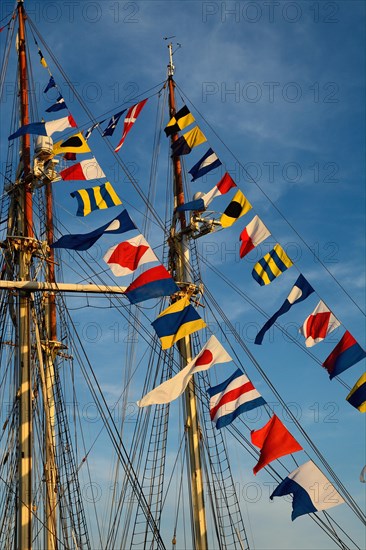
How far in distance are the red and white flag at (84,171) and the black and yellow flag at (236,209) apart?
4.75 m

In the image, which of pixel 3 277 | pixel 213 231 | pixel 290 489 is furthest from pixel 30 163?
pixel 290 489

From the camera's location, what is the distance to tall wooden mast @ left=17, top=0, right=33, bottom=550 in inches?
1051

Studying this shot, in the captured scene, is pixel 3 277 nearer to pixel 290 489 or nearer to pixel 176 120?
pixel 176 120

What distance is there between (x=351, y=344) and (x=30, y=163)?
15686 millimetres

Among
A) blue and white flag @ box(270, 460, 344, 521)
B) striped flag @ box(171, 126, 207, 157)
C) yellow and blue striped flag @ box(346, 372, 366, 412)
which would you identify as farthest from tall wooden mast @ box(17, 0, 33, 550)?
yellow and blue striped flag @ box(346, 372, 366, 412)

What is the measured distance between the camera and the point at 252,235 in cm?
2870

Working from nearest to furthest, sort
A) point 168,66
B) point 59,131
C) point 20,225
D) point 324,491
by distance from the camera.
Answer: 1. point 324,491
2. point 59,131
3. point 20,225
4. point 168,66

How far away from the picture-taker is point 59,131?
30.5m

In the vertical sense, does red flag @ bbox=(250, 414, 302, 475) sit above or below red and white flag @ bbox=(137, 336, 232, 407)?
below

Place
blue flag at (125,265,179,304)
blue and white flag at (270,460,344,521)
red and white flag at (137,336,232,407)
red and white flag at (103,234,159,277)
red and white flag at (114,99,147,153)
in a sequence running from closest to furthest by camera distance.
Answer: blue and white flag at (270,460,344,521) → red and white flag at (137,336,232,407) → blue flag at (125,265,179,304) → red and white flag at (103,234,159,277) → red and white flag at (114,99,147,153)

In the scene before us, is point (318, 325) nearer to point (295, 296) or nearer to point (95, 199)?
point (295, 296)

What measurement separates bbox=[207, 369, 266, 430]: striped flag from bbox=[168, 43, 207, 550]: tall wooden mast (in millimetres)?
6863

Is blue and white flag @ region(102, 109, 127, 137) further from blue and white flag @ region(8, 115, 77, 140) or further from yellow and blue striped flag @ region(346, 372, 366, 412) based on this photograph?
yellow and blue striped flag @ region(346, 372, 366, 412)

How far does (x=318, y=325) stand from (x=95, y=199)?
8590 mm
